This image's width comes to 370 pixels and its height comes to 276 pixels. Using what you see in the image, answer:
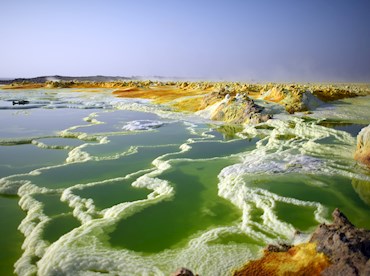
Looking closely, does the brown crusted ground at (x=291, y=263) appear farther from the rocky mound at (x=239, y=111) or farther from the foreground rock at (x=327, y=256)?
the rocky mound at (x=239, y=111)

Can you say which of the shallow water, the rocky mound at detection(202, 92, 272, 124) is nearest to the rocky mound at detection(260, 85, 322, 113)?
the rocky mound at detection(202, 92, 272, 124)

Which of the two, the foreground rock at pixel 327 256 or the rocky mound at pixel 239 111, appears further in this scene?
the rocky mound at pixel 239 111

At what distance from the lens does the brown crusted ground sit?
11.1 feet

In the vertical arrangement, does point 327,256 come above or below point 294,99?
below

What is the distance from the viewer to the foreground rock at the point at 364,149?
330 inches

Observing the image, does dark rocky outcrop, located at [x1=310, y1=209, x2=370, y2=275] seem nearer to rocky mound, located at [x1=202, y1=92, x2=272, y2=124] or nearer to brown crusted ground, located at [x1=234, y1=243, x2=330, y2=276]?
brown crusted ground, located at [x1=234, y1=243, x2=330, y2=276]

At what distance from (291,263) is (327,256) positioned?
38 centimetres

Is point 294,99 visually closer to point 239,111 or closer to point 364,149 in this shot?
point 239,111

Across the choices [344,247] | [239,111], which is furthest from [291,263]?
[239,111]

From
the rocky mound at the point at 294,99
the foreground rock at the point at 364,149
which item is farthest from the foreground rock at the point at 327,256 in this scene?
the rocky mound at the point at 294,99

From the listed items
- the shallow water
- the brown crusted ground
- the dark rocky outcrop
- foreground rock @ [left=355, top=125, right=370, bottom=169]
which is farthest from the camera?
foreground rock @ [left=355, top=125, right=370, bottom=169]

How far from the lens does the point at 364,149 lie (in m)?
8.59

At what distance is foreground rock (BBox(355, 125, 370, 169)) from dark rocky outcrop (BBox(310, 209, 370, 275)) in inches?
213

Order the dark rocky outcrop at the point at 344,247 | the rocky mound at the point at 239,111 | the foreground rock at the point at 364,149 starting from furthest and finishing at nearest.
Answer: the rocky mound at the point at 239,111
the foreground rock at the point at 364,149
the dark rocky outcrop at the point at 344,247
